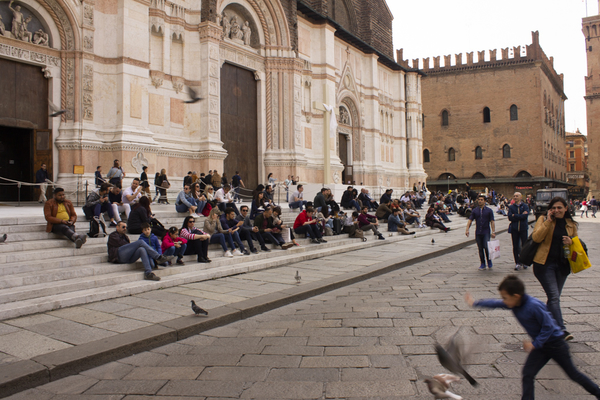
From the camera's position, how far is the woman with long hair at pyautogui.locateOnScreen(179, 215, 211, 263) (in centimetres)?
977

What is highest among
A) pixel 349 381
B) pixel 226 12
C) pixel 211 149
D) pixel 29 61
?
pixel 226 12

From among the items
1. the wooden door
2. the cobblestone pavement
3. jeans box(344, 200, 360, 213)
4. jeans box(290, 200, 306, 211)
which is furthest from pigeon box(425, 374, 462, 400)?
the wooden door

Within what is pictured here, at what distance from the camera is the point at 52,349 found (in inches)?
192

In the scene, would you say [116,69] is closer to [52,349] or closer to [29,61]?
[29,61]

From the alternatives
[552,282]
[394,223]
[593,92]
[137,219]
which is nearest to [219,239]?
[137,219]

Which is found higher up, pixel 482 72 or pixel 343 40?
pixel 482 72

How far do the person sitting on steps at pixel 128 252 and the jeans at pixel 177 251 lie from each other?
0.48 metres

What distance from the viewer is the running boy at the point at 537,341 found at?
3.41 metres

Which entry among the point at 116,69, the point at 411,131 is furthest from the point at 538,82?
the point at 116,69

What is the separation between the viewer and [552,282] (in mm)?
5184

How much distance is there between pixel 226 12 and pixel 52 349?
1925 cm

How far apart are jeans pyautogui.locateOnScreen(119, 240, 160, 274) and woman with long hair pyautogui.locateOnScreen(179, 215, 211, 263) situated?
1.16m

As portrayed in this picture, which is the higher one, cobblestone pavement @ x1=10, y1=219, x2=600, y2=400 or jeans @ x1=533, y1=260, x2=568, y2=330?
jeans @ x1=533, y1=260, x2=568, y2=330

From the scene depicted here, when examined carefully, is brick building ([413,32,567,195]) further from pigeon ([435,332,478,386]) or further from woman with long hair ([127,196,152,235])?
pigeon ([435,332,478,386])
